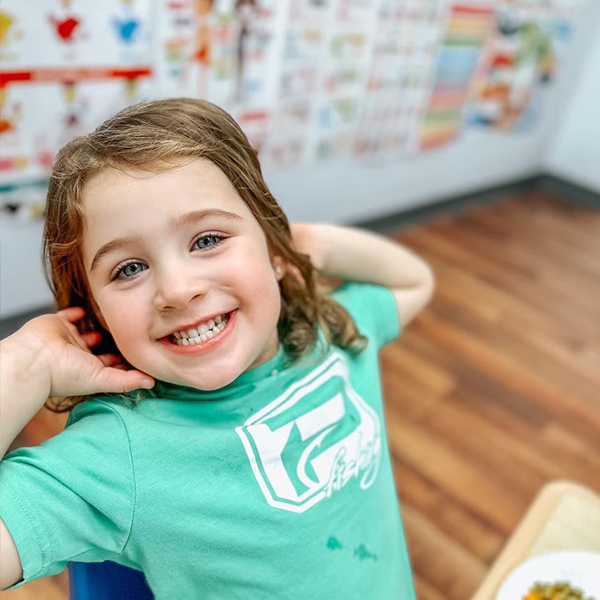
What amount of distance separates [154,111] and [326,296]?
0.35 m

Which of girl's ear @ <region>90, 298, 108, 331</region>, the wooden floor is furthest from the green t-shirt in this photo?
the wooden floor

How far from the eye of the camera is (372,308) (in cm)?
95

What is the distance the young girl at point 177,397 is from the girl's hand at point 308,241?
0.11 m

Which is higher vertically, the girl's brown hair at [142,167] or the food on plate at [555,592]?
the girl's brown hair at [142,167]

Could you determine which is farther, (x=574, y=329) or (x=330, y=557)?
(x=574, y=329)

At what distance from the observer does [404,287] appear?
102 centimetres

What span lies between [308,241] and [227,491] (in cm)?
39

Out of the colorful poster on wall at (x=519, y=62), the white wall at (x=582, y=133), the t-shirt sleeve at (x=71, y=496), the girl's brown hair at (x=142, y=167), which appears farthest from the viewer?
the white wall at (x=582, y=133)

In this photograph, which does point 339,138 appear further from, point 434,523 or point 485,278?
point 434,523

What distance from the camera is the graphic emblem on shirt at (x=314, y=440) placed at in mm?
698

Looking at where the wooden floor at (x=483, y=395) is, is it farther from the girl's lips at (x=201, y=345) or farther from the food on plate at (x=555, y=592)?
the food on plate at (x=555, y=592)

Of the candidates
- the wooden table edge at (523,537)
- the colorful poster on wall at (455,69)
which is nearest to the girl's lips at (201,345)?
the wooden table edge at (523,537)

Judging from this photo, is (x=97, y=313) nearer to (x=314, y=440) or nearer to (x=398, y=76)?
(x=314, y=440)

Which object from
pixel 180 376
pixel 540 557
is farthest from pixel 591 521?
pixel 180 376
